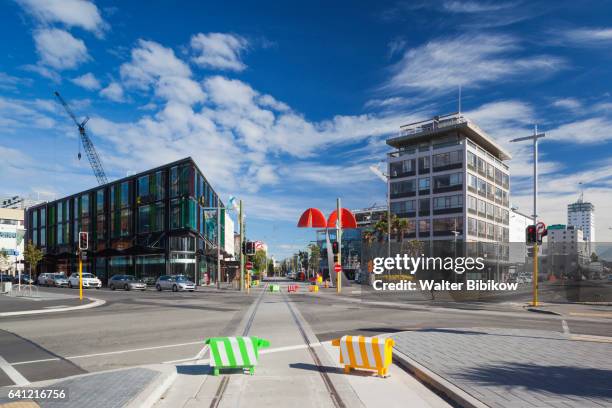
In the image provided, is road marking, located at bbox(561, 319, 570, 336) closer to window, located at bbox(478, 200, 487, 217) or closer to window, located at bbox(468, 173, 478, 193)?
window, located at bbox(468, 173, 478, 193)

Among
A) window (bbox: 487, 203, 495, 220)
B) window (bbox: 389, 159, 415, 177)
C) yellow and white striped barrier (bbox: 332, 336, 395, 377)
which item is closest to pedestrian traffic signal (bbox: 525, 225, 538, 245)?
yellow and white striped barrier (bbox: 332, 336, 395, 377)

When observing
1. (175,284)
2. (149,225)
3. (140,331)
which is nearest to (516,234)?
(149,225)

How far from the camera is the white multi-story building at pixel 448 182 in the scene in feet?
228

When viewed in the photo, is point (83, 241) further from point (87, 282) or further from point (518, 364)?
point (518, 364)

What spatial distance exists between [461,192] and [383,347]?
210 feet

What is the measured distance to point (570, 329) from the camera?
52.1ft

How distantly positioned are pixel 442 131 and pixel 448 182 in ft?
31.2

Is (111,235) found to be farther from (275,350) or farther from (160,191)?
(275,350)

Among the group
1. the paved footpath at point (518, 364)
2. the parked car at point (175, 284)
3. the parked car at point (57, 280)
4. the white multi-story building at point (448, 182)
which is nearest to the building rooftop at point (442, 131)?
the white multi-story building at point (448, 182)

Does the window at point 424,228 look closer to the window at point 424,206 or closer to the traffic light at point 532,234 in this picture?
the window at point 424,206

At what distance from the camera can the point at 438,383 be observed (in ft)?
25.2

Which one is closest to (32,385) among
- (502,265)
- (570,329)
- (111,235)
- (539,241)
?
(570,329)

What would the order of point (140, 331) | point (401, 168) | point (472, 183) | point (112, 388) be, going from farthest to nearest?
point (401, 168) < point (472, 183) < point (140, 331) < point (112, 388)

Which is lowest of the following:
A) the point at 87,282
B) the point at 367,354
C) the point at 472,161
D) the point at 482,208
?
the point at 87,282
